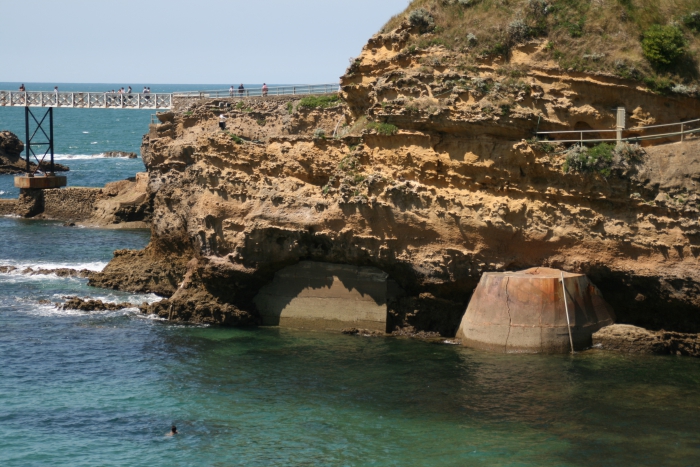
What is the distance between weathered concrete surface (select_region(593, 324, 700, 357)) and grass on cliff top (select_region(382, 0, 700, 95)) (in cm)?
846

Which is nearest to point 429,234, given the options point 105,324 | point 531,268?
point 531,268

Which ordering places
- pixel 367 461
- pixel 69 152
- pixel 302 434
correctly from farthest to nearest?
1. pixel 69 152
2. pixel 302 434
3. pixel 367 461

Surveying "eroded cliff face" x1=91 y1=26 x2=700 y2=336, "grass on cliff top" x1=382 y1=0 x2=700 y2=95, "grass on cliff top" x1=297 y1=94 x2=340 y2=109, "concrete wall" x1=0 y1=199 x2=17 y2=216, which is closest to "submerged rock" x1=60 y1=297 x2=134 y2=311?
"eroded cliff face" x1=91 y1=26 x2=700 y2=336

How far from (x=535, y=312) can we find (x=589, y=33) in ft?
33.6

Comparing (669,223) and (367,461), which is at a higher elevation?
(669,223)

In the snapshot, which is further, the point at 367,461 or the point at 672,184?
the point at 672,184

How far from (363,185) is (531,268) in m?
6.67

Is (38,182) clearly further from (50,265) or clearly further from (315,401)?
(315,401)

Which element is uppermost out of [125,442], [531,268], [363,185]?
[363,185]

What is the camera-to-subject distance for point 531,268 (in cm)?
3316

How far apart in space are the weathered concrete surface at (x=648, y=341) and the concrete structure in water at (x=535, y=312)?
57 centimetres

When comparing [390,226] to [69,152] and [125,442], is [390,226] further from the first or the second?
[69,152]

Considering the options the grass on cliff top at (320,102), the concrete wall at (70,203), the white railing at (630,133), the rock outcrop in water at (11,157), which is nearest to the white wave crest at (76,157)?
the rock outcrop in water at (11,157)

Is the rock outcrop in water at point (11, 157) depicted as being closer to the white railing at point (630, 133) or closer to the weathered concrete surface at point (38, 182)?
the weathered concrete surface at point (38, 182)
